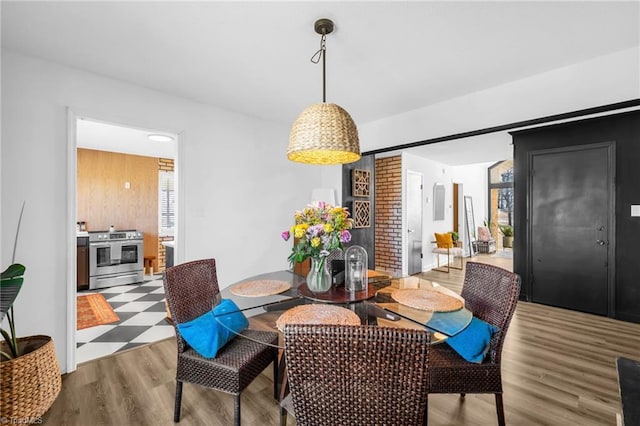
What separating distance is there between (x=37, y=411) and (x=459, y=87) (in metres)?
3.87

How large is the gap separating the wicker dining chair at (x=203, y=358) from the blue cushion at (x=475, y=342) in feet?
3.37

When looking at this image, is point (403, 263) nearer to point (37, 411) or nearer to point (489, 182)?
point (37, 411)

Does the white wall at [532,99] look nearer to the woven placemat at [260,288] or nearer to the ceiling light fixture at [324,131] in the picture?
the ceiling light fixture at [324,131]

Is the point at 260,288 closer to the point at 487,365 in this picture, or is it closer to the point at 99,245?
the point at 487,365

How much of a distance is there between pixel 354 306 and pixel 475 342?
0.68 m

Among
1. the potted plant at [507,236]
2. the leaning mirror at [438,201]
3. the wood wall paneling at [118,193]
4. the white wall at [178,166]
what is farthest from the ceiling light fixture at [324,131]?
the potted plant at [507,236]

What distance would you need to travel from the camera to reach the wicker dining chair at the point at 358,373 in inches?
34.2

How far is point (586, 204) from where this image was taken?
134 inches

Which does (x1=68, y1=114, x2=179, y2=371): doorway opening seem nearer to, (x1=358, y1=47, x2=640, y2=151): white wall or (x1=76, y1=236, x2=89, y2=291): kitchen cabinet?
(x1=76, y1=236, x2=89, y2=291): kitchen cabinet

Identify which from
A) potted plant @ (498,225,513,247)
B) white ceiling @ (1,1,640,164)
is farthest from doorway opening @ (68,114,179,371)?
potted plant @ (498,225,513,247)

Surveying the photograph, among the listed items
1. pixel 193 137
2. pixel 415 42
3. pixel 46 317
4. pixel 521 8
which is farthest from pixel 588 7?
pixel 46 317

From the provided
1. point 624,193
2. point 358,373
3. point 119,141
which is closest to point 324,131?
point 358,373

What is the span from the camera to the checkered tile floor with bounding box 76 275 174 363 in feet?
8.87

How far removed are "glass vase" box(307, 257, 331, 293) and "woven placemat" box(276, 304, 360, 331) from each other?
28 cm
